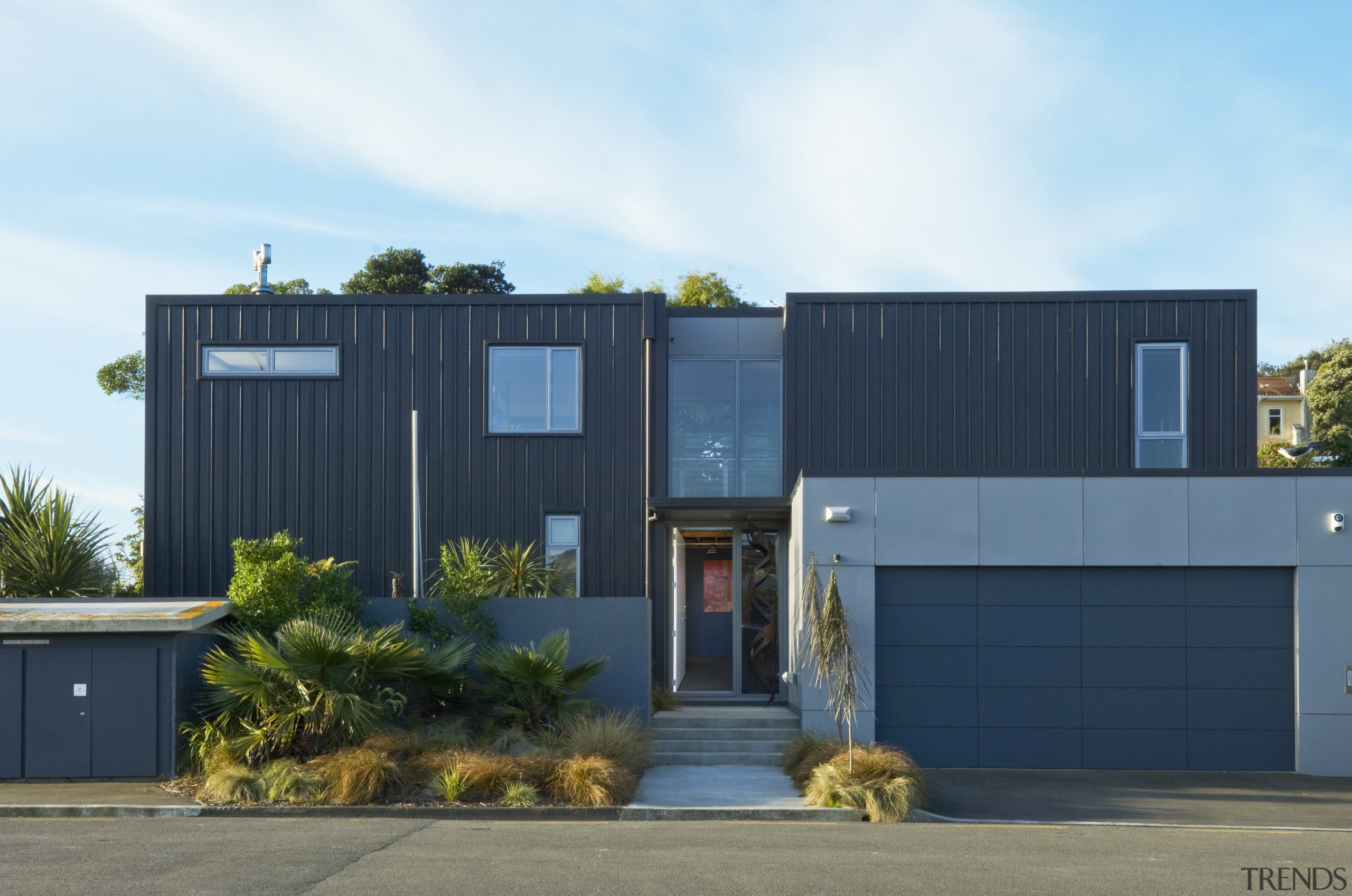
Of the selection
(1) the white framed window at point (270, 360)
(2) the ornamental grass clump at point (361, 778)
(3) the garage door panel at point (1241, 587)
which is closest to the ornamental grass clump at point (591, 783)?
(2) the ornamental grass clump at point (361, 778)

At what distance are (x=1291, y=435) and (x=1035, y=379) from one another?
1597 inches

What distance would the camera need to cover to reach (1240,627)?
15.8 m

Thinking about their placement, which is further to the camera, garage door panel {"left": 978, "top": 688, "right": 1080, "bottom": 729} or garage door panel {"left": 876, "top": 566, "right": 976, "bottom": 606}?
garage door panel {"left": 876, "top": 566, "right": 976, "bottom": 606}

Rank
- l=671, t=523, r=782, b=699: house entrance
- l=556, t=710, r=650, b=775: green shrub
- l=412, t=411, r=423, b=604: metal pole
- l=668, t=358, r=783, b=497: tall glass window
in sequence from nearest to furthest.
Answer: l=556, t=710, r=650, b=775: green shrub < l=412, t=411, r=423, b=604: metal pole < l=671, t=523, r=782, b=699: house entrance < l=668, t=358, r=783, b=497: tall glass window

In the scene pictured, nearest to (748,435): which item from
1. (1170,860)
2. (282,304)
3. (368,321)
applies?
(368,321)

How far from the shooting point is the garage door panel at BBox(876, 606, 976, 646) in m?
16.0

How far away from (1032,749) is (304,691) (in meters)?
8.95

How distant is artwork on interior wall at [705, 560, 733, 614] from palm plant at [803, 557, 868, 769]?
17.9 ft

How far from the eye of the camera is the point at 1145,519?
1583 cm

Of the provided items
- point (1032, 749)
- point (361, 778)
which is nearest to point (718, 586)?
point (1032, 749)

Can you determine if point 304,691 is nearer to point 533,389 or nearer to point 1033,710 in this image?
point 533,389

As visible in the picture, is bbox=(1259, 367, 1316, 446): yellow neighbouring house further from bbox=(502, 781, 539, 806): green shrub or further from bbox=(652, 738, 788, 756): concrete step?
bbox=(502, 781, 539, 806): green shrub

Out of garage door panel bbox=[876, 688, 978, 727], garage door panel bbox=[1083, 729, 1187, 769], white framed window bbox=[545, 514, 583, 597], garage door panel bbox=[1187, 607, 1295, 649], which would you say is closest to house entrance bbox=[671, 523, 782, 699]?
white framed window bbox=[545, 514, 583, 597]

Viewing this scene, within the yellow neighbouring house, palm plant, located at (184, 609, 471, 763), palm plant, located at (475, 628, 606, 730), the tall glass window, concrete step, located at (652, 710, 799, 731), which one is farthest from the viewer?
the yellow neighbouring house
